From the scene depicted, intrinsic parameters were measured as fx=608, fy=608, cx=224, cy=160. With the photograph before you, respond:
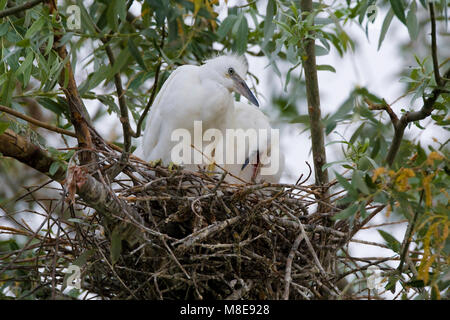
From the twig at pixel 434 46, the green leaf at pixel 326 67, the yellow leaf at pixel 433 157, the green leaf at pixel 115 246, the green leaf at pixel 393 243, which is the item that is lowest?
the green leaf at pixel 115 246

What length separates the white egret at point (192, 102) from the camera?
11.5ft

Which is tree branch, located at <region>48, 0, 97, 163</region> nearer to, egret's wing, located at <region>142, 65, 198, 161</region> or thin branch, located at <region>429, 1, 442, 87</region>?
egret's wing, located at <region>142, 65, 198, 161</region>

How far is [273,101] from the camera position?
5.05 meters

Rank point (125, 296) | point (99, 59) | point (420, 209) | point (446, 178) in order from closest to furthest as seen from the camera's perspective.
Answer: point (420, 209) → point (446, 178) → point (125, 296) → point (99, 59)

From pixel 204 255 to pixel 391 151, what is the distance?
921 mm

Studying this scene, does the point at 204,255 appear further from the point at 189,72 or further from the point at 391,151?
the point at 189,72

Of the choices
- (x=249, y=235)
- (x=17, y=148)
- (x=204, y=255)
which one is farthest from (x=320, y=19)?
→ (x=17, y=148)

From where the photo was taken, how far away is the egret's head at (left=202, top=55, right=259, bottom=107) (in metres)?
3.61

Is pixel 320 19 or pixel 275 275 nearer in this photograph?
pixel 275 275

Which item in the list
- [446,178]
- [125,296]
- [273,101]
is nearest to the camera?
[446,178]

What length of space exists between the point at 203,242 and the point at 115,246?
552mm

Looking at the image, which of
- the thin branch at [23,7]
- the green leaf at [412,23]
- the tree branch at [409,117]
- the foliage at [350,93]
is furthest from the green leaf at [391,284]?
the thin branch at [23,7]

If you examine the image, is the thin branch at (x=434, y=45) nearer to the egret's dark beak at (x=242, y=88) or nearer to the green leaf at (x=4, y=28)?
the egret's dark beak at (x=242, y=88)

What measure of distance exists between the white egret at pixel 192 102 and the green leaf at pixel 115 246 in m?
1.12
